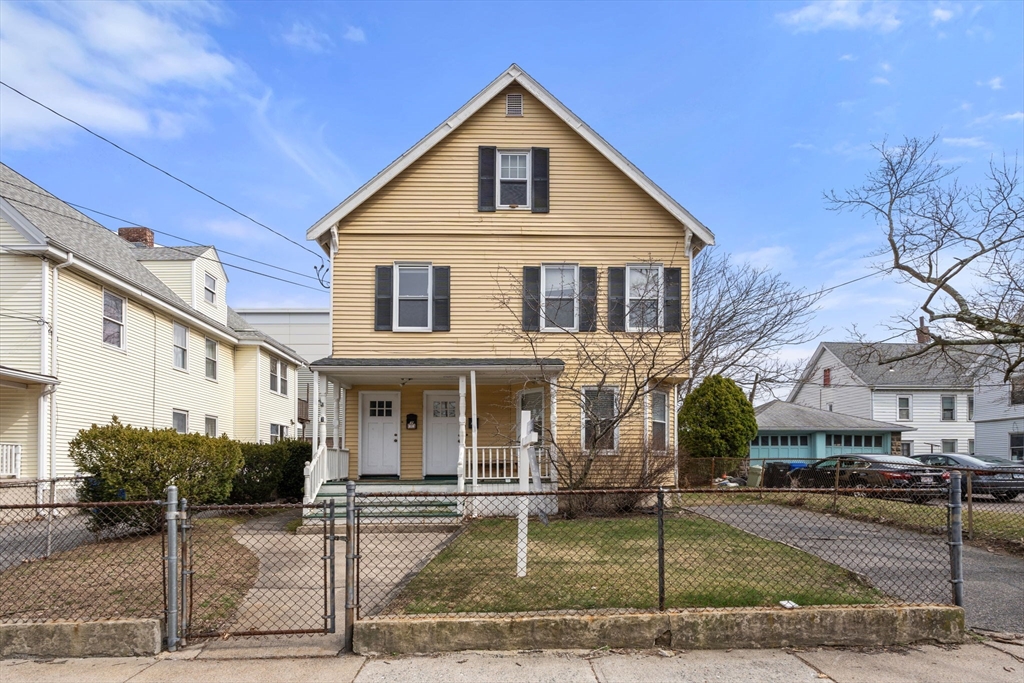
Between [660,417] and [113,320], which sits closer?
[660,417]

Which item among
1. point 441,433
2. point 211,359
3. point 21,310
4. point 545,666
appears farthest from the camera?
point 211,359

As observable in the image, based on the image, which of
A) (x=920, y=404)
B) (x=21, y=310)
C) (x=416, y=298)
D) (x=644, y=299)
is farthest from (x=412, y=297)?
(x=920, y=404)

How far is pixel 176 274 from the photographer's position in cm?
2278

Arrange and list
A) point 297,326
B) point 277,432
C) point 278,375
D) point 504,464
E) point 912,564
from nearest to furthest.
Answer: point 912,564, point 504,464, point 277,432, point 278,375, point 297,326

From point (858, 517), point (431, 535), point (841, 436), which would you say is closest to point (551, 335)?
point (431, 535)

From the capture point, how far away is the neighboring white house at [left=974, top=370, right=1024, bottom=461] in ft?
111

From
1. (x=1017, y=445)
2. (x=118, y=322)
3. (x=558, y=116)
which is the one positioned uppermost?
(x=558, y=116)

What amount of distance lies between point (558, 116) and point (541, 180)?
1.44 m

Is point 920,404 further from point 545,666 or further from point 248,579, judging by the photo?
point 545,666

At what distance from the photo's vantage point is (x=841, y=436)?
34.2 m

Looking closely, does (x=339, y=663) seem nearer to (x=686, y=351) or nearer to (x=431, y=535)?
(x=431, y=535)

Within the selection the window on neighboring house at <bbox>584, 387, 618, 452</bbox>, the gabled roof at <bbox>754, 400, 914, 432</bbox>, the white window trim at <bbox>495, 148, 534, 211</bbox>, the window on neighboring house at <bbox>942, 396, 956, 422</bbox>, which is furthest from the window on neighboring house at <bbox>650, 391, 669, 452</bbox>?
the window on neighboring house at <bbox>942, 396, 956, 422</bbox>

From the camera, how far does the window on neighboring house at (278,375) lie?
27.8 meters

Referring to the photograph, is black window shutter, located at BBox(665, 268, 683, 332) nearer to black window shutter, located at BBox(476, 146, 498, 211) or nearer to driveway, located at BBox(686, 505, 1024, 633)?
black window shutter, located at BBox(476, 146, 498, 211)
